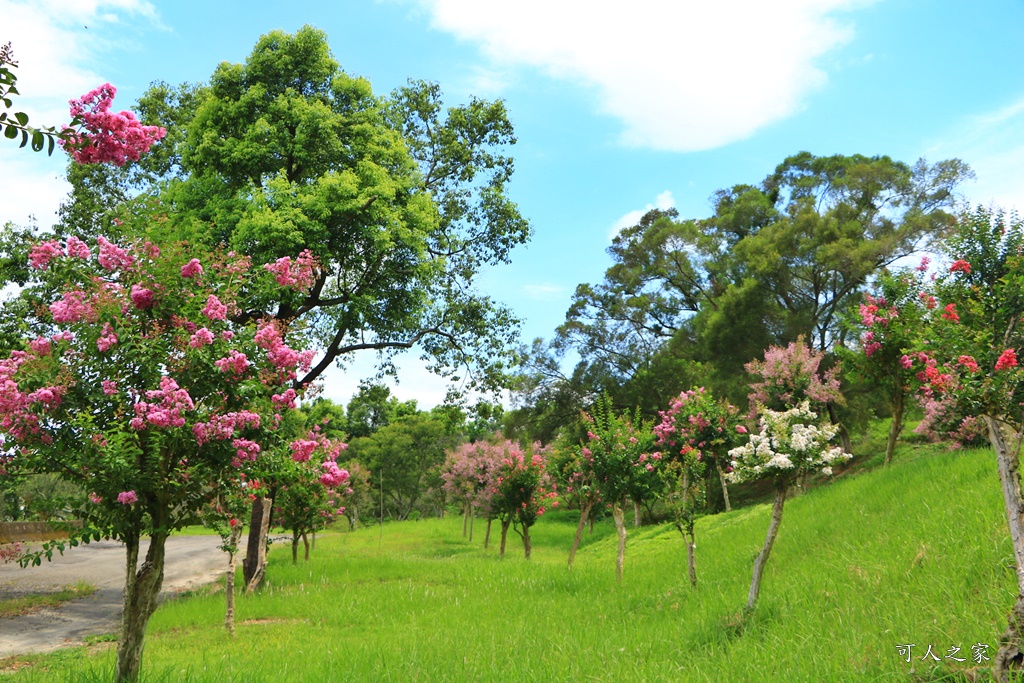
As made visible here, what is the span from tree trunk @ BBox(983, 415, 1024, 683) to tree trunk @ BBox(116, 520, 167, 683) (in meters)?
7.26

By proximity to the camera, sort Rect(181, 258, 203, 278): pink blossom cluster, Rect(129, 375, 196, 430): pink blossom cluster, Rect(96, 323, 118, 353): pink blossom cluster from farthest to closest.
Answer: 1. Rect(181, 258, 203, 278): pink blossom cluster
2. Rect(96, 323, 118, 353): pink blossom cluster
3. Rect(129, 375, 196, 430): pink blossom cluster

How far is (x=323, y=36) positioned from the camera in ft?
56.2

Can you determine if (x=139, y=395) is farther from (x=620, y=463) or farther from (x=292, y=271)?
(x=620, y=463)

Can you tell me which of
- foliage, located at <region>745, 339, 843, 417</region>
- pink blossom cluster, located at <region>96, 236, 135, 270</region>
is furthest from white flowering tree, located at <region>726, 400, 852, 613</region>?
foliage, located at <region>745, 339, 843, 417</region>

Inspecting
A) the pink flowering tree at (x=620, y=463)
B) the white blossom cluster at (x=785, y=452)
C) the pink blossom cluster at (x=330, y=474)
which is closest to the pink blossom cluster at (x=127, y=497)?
the pink blossom cluster at (x=330, y=474)

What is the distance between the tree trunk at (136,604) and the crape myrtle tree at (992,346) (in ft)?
24.3

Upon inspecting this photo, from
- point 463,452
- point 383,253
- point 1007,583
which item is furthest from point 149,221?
point 463,452

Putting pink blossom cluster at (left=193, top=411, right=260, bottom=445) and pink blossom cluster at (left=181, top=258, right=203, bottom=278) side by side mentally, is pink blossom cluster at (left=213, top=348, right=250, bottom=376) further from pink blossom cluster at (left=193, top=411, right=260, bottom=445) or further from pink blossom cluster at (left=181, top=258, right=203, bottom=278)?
pink blossom cluster at (left=181, top=258, right=203, bottom=278)

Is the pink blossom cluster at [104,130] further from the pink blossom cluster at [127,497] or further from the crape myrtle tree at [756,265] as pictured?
the crape myrtle tree at [756,265]

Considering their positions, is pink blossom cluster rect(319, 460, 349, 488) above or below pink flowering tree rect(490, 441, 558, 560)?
above

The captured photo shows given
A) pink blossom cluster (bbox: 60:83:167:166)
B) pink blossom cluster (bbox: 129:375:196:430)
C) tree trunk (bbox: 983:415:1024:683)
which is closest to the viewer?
pink blossom cluster (bbox: 60:83:167:166)

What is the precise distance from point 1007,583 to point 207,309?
8611mm

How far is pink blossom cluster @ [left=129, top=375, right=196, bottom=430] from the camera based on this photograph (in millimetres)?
6105

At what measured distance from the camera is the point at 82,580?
19.2m
